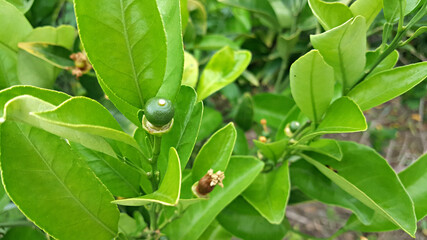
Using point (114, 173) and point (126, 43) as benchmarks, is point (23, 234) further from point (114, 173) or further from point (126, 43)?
point (126, 43)

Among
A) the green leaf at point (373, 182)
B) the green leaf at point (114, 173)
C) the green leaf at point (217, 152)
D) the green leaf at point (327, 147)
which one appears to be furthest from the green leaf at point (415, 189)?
the green leaf at point (114, 173)

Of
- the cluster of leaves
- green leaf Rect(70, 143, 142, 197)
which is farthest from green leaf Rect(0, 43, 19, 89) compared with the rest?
green leaf Rect(70, 143, 142, 197)

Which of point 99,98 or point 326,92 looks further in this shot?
point 99,98

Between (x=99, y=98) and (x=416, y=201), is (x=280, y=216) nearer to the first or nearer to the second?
(x=416, y=201)

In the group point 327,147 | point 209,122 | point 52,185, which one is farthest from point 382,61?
point 52,185

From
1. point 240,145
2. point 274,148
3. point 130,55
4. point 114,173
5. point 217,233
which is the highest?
point 130,55

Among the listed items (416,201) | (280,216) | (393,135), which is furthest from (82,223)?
(393,135)

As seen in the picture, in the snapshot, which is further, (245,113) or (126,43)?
(245,113)

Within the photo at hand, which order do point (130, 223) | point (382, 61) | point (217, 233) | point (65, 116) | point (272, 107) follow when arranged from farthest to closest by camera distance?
point (272, 107)
point (217, 233)
point (130, 223)
point (382, 61)
point (65, 116)

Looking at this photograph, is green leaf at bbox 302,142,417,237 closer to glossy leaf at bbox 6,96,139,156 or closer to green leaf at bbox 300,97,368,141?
green leaf at bbox 300,97,368,141
